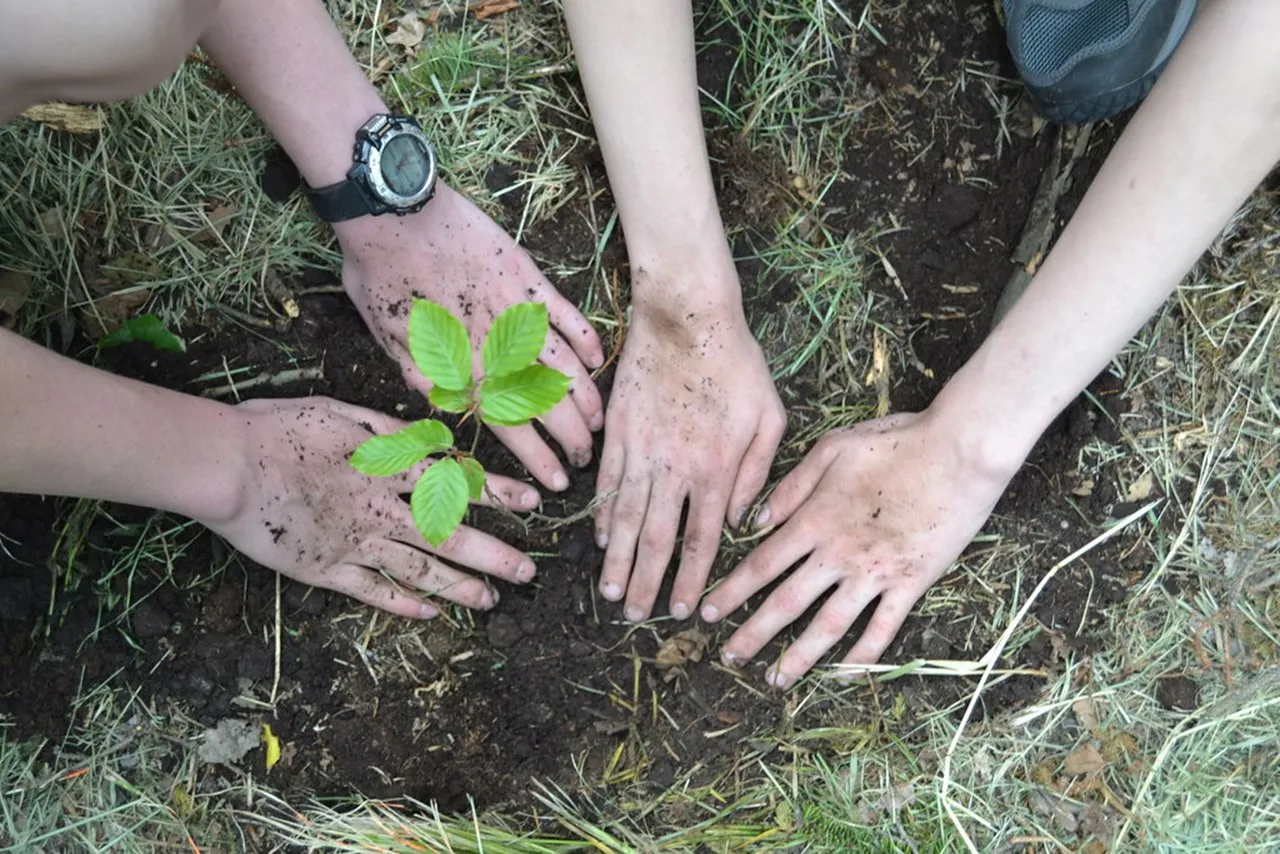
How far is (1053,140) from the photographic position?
1799mm

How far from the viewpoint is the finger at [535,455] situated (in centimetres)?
162

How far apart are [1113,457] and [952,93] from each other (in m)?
0.71

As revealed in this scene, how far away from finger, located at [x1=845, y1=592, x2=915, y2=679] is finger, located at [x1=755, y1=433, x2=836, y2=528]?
21cm

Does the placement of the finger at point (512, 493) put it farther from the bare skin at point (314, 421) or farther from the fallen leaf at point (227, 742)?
the fallen leaf at point (227, 742)

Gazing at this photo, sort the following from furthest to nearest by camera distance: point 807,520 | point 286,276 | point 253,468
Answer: point 286,276 < point 807,520 < point 253,468

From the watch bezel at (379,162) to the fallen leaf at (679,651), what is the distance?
2.70ft

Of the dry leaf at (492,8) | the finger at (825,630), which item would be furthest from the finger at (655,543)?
the dry leaf at (492,8)

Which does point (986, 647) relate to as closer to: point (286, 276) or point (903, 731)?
point (903, 731)

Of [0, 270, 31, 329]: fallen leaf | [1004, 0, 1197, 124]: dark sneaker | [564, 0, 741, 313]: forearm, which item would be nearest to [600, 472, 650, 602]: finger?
[564, 0, 741, 313]: forearm

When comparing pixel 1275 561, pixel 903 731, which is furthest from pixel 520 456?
pixel 1275 561

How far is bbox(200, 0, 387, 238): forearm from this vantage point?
1465mm

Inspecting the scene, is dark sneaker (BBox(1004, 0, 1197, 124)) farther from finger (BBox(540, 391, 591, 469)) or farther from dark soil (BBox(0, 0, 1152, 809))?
finger (BBox(540, 391, 591, 469))

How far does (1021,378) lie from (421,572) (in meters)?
0.99

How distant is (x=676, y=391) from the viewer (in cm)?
162
